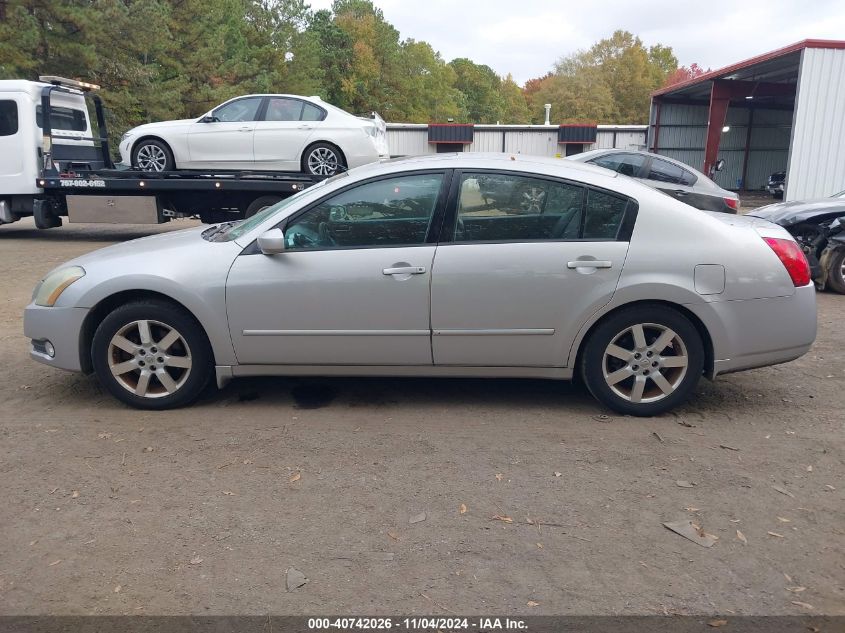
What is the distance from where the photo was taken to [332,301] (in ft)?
13.7

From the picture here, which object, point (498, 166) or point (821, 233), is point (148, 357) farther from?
point (821, 233)

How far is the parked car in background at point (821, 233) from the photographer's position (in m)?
8.46

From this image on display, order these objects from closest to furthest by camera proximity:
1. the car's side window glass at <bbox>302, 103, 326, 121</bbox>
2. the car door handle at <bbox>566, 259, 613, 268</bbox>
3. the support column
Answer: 1. the car door handle at <bbox>566, 259, 613, 268</bbox>
2. the car's side window glass at <bbox>302, 103, 326, 121</bbox>
3. the support column

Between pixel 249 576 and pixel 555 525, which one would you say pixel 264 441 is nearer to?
pixel 249 576

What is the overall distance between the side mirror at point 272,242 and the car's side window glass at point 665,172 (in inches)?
338

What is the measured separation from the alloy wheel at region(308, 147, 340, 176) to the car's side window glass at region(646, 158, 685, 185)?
5142 millimetres

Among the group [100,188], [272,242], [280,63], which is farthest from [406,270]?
[280,63]

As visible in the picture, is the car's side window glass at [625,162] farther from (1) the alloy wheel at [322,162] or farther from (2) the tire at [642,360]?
(2) the tire at [642,360]

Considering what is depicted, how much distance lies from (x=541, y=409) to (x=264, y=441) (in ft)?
5.75

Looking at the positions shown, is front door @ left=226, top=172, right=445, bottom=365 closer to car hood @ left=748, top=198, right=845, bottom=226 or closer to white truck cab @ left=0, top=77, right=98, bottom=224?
car hood @ left=748, top=198, right=845, bottom=226

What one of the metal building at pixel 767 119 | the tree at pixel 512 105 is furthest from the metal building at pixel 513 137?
the tree at pixel 512 105

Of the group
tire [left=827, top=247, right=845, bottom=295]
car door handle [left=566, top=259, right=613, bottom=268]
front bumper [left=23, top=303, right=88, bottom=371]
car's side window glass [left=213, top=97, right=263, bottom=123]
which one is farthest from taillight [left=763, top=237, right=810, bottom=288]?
car's side window glass [left=213, top=97, right=263, bottom=123]

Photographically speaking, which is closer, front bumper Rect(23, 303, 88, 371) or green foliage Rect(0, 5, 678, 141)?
front bumper Rect(23, 303, 88, 371)

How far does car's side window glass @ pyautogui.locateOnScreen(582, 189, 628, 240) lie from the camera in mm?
4168
